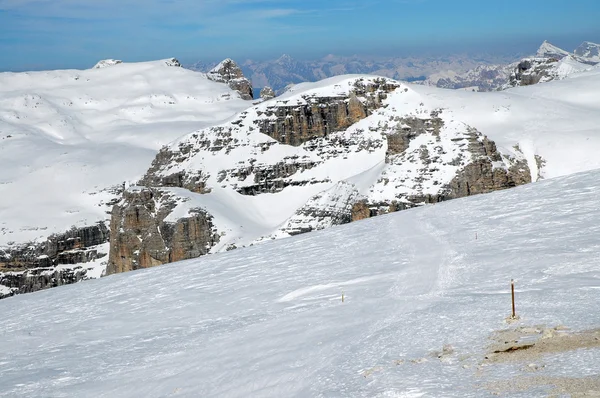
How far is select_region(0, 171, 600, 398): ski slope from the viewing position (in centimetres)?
1205

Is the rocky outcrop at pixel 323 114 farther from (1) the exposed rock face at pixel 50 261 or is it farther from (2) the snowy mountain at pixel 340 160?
(1) the exposed rock face at pixel 50 261

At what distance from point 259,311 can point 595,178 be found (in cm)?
1606

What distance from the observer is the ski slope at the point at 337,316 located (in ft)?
39.5

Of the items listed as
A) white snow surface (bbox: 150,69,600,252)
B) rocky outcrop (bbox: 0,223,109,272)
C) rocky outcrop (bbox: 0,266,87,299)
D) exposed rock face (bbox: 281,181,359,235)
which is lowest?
rocky outcrop (bbox: 0,266,87,299)

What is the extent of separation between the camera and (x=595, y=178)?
28516 millimetres

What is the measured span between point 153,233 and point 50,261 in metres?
39.7

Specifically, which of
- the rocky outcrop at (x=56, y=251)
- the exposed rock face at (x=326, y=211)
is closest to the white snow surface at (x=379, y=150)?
the exposed rock face at (x=326, y=211)

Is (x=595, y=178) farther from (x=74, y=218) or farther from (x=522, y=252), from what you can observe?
(x=74, y=218)

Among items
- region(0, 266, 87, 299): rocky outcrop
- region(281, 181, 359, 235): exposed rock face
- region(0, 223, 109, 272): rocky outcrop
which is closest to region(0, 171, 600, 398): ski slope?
region(281, 181, 359, 235): exposed rock face

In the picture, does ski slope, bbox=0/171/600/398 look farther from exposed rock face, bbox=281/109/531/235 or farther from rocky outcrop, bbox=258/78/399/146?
rocky outcrop, bbox=258/78/399/146

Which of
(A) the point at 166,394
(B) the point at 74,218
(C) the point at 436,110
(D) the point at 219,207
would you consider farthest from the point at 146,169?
(A) the point at 166,394

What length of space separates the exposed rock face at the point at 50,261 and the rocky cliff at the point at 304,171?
17.6 metres

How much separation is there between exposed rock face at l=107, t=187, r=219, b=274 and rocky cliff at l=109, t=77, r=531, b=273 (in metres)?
0.19

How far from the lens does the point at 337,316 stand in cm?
1570
